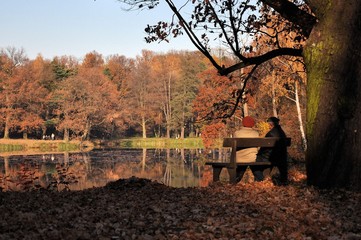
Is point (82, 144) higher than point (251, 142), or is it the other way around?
point (251, 142)

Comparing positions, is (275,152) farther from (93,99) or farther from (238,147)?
(93,99)

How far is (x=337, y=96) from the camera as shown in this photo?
24.0 feet

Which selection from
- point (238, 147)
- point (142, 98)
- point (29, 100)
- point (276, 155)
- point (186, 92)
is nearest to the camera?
point (238, 147)

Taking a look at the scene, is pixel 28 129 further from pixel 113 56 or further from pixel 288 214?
pixel 288 214

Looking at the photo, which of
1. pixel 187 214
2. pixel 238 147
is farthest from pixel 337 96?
pixel 187 214

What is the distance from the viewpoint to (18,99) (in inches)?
2281

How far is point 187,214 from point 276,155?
13.8 ft

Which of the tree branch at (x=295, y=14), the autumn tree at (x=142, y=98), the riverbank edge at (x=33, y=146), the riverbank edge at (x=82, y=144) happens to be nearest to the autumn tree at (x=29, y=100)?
the riverbank edge at (x=82, y=144)

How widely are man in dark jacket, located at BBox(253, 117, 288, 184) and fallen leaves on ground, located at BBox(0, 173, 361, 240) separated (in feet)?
4.39

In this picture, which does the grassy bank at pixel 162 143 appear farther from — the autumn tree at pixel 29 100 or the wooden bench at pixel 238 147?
the wooden bench at pixel 238 147

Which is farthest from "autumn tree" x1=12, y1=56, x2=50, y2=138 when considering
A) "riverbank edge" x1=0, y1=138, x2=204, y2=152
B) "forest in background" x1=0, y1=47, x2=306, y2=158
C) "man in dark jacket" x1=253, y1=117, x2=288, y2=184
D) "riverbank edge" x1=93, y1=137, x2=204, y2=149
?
"man in dark jacket" x1=253, y1=117, x2=288, y2=184

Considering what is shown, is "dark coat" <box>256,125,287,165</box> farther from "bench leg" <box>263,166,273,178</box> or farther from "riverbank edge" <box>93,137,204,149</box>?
"riverbank edge" <box>93,137,204,149</box>

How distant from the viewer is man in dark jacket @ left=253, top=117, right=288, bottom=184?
918 centimetres

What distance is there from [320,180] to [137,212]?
334 centimetres
